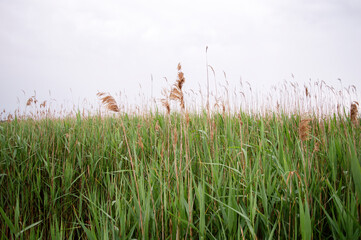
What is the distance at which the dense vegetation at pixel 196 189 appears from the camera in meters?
1.39

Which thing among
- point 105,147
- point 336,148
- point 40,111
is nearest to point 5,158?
point 105,147

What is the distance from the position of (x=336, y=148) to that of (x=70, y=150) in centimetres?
323

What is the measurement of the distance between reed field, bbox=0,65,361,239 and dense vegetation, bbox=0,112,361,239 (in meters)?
0.01

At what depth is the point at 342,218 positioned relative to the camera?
1348 mm

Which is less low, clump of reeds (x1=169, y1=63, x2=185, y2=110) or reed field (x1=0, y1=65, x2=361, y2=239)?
clump of reeds (x1=169, y1=63, x2=185, y2=110)

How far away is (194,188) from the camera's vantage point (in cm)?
Result: 171

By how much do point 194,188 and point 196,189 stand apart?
222mm

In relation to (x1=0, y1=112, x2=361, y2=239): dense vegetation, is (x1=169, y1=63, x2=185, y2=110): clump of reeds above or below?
above

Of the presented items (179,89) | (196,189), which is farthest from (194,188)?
(179,89)

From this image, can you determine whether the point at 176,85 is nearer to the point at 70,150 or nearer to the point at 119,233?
the point at 119,233

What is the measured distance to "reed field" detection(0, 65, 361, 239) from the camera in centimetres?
139

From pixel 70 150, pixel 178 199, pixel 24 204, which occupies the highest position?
pixel 70 150

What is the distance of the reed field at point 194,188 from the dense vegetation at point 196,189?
0.01m

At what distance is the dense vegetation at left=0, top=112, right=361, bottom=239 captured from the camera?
1386mm
